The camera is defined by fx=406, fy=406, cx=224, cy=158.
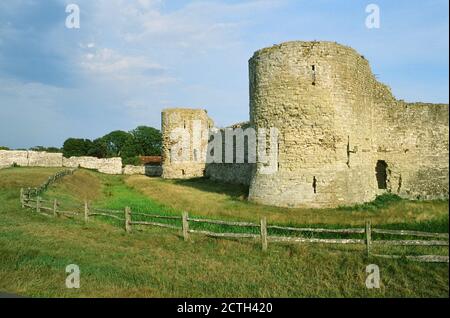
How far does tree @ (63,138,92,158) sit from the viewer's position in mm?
78500

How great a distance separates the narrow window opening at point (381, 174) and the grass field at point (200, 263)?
2739 millimetres

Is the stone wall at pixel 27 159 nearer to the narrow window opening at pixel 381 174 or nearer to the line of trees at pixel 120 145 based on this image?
the line of trees at pixel 120 145

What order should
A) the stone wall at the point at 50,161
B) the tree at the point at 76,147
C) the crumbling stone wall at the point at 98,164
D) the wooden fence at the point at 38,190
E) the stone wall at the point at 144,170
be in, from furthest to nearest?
the tree at the point at 76,147
the crumbling stone wall at the point at 98,164
the stone wall at the point at 144,170
the stone wall at the point at 50,161
the wooden fence at the point at 38,190

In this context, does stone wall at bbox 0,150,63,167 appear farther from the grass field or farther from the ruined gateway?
the ruined gateway

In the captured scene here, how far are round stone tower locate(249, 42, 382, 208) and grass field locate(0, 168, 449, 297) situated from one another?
8.71 feet

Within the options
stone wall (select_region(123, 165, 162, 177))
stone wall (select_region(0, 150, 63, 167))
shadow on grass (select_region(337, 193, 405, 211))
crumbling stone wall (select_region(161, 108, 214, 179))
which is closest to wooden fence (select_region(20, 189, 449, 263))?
shadow on grass (select_region(337, 193, 405, 211))

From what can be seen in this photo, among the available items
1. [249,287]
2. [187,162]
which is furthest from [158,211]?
[187,162]

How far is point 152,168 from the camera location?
52.1 m

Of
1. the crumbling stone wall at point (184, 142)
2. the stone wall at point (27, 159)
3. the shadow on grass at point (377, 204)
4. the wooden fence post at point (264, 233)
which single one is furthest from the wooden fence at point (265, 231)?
the stone wall at point (27, 159)

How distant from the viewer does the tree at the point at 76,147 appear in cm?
7850

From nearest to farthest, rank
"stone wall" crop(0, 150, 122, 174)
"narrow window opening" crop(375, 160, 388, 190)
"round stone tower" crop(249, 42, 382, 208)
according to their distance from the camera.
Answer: "narrow window opening" crop(375, 160, 388, 190), "round stone tower" crop(249, 42, 382, 208), "stone wall" crop(0, 150, 122, 174)

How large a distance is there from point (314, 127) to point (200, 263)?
10364mm
